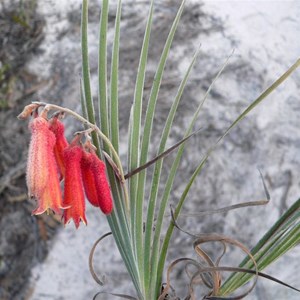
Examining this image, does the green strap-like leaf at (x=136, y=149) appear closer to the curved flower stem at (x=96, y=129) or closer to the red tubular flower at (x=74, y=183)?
the curved flower stem at (x=96, y=129)

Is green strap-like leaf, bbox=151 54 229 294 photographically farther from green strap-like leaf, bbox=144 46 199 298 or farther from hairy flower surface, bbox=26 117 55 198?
hairy flower surface, bbox=26 117 55 198

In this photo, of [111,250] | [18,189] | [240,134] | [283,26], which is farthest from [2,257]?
[283,26]

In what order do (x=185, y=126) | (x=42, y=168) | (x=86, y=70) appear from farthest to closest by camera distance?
1. (x=185, y=126)
2. (x=86, y=70)
3. (x=42, y=168)

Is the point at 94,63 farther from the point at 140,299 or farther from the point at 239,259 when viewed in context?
the point at 140,299

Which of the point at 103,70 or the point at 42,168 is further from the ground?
the point at 103,70

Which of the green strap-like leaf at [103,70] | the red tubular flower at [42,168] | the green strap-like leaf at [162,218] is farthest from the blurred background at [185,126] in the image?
the red tubular flower at [42,168]

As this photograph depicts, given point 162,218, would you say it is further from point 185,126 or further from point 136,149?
point 185,126

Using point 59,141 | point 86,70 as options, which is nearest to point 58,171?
point 59,141
